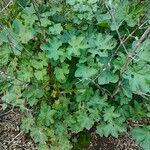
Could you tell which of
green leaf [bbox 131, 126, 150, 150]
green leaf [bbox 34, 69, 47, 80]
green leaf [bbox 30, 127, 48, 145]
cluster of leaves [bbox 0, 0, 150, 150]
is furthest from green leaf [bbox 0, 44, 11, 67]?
green leaf [bbox 131, 126, 150, 150]

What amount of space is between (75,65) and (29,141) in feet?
2.32

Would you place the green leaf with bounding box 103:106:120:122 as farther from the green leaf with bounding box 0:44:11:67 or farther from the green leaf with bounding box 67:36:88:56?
the green leaf with bounding box 0:44:11:67

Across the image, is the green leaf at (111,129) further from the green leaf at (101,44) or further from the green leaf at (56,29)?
the green leaf at (56,29)

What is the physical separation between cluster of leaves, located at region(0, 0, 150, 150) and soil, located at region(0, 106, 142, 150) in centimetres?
33

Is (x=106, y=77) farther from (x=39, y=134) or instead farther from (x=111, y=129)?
(x=39, y=134)

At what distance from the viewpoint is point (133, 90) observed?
181cm

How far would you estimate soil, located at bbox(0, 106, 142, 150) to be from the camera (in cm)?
247

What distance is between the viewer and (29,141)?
2.50m

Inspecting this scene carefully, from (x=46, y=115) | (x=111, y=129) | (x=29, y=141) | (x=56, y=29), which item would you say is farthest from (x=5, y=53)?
(x=29, y=141)

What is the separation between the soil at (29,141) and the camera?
2473 mm

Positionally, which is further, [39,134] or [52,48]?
[39,134]

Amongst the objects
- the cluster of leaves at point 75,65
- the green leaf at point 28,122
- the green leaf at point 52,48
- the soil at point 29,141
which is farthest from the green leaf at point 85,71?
the soil at point 29,141

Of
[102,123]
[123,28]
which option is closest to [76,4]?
[123,28]

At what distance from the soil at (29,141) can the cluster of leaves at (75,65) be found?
33cm
